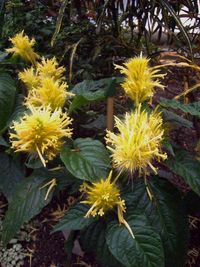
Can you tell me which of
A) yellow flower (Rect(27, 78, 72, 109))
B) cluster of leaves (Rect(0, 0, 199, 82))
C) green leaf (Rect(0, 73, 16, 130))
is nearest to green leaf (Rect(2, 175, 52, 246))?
yellow flower (Rect(27, 78, 72, 109))

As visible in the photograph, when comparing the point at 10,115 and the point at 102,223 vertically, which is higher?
the point at 10,115

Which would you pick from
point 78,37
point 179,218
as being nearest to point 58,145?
point 179,218

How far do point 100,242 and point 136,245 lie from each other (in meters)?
0.17

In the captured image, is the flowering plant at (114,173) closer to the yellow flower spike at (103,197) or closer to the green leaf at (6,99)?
the yellow flower spike at (103,197)

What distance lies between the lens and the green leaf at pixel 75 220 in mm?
1002

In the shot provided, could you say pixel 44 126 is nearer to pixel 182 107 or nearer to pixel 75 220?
pixel 75 220

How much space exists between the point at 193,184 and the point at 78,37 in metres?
1.09

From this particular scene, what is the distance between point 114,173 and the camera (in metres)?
1.05

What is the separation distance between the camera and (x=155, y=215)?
1.14 m

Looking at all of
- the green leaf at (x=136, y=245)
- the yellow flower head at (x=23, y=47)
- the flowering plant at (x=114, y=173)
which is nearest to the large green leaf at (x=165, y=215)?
the flowering plant at (x=114, y=173)

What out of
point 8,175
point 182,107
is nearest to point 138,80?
point 182,107

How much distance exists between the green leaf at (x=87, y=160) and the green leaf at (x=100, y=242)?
17cm

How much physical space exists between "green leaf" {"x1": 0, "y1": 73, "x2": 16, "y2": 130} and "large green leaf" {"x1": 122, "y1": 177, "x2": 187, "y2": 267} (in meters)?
0.56

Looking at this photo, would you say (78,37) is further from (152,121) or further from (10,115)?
(152,121)
